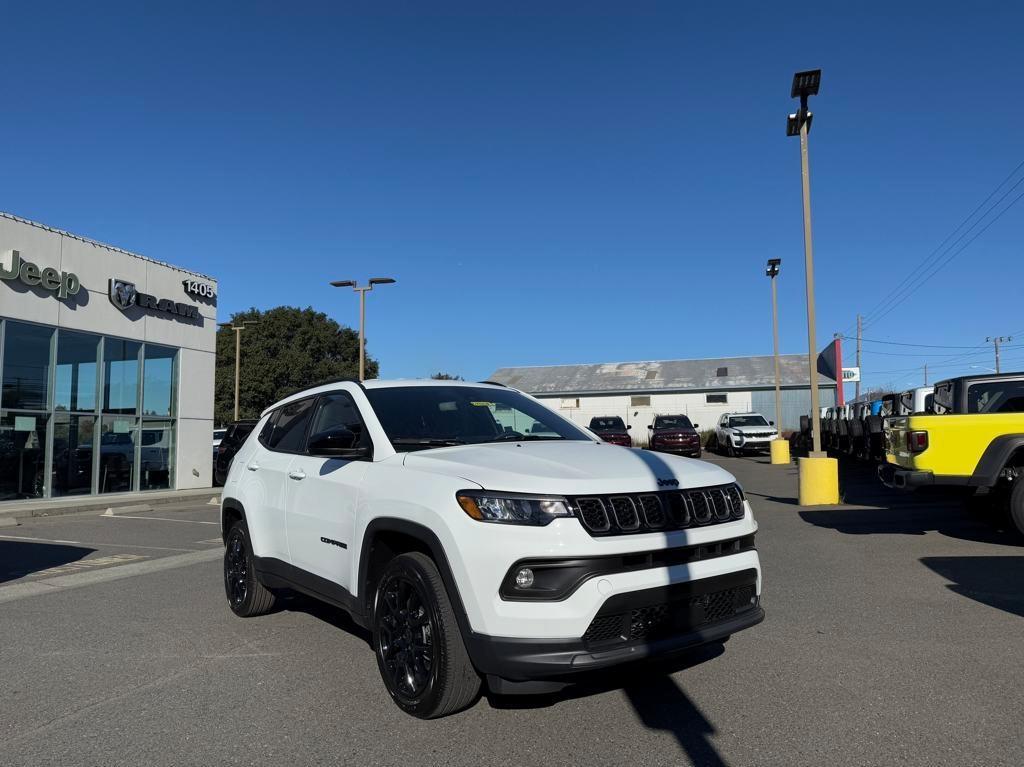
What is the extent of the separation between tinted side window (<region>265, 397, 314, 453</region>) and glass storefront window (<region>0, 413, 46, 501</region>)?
13.9 metres

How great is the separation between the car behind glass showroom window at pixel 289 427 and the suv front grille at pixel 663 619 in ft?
9.45

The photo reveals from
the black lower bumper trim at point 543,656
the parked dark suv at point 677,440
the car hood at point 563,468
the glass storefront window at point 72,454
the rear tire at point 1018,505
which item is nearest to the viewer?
the black lower bumper trim at point 543,656

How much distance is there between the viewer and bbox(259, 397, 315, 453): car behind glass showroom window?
555cm

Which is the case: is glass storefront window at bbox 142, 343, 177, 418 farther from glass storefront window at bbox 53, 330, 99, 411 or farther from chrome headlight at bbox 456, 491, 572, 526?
chrome headlight at bbox 456, 491, 572, 526

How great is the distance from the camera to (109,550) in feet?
32.7

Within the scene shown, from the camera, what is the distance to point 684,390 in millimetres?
50219

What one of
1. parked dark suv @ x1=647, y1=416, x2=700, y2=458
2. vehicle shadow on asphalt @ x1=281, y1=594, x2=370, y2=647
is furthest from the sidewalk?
parked dark suv @ x1=647, y1=416, x2=700, y2=458

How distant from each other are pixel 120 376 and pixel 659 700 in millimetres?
19251

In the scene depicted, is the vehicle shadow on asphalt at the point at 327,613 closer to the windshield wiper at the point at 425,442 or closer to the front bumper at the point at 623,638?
the windshield wiper at the point at 425,442

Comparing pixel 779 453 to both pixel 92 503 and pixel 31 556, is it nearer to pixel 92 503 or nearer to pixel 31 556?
pixel 92 503

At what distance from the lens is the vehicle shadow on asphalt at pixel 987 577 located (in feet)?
19.7

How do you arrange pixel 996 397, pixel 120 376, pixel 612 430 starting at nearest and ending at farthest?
pixel 996 397, pixel 120 376, pixel 612 430

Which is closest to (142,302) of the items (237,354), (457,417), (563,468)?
(457,417)

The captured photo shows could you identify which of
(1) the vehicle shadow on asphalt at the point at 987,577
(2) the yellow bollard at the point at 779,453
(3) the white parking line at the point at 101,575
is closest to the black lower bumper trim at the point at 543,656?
(1) the vehicle shadow on asphalt at the point at 987,577
